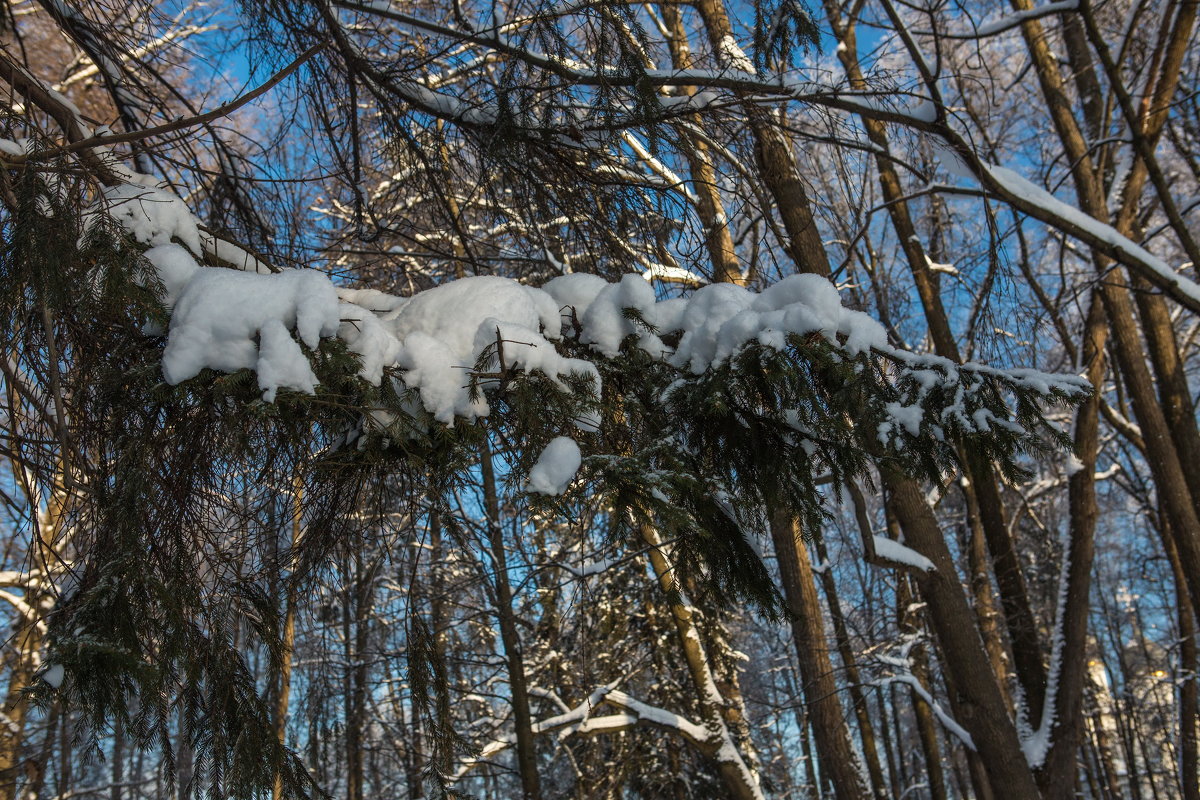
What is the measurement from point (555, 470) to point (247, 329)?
2.51ft

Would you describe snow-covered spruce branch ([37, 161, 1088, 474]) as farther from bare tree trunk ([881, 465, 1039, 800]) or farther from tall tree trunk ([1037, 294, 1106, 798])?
tall tree trunk ([1037, 294, 1106, 798])

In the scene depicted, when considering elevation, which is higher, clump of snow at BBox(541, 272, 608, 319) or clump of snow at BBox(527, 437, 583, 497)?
clump of snow at BBox(541, 272, 608, 319)

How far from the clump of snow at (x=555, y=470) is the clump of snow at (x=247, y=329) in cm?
53

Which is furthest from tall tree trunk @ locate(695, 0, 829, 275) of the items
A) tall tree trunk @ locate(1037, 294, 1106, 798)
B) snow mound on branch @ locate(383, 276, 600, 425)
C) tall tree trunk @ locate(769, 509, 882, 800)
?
tall tree trunk @ locate(1037, 294, 1106, 798)

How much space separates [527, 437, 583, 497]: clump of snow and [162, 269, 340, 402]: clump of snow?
0.53 metres

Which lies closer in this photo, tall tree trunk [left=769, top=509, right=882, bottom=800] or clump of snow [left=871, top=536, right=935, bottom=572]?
clump of snow [left=871, top=536, right=935, bottom=572]

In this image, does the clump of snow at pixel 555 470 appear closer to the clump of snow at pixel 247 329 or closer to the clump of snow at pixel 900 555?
the clump of snow at pixel 247 329

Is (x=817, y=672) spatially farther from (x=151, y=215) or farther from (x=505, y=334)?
(x=151, y=215)

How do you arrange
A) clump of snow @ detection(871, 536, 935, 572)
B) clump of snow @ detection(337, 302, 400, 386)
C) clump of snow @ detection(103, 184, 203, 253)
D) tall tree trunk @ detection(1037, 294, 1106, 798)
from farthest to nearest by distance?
tall tree trunk @ detection(1037, 294, 1106, 798), clump of snow @ detection(871, 536, 935, 572), clump of snow @ detection(103, 184, 203, 253), clump of snow @ detection(337, 302, 400, 386)

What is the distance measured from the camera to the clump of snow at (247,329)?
1.72 meters

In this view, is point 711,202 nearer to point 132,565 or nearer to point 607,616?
point 132,565

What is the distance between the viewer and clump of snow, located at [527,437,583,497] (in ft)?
5.51

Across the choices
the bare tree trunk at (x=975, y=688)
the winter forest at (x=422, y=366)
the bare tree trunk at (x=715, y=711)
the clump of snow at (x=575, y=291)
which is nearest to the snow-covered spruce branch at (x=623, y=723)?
the bare tree trunk at (x=715, y=711)

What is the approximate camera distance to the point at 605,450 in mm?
2270
